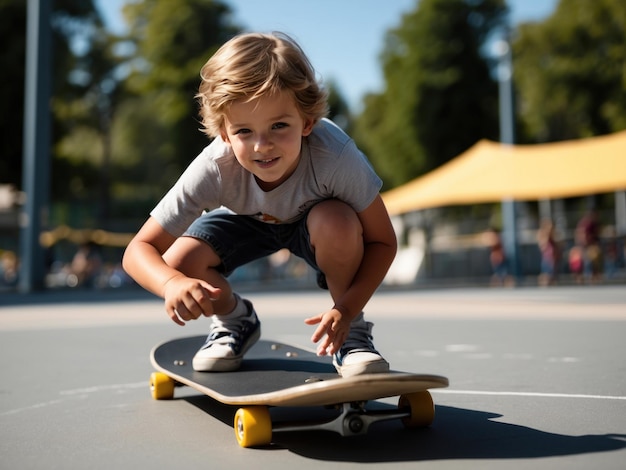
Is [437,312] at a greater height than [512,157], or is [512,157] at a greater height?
[512,157]

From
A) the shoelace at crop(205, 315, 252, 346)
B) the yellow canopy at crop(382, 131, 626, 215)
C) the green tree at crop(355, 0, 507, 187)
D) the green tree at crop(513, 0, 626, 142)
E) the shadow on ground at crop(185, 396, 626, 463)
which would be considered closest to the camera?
the shadow on ground at crop(185, 396, 626, 463)

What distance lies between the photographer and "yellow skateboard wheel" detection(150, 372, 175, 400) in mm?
3234

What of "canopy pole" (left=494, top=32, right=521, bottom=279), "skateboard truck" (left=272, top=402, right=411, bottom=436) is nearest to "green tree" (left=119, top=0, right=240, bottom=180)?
"canopy pole" (left=494, top=32, right=521, bottom=279)

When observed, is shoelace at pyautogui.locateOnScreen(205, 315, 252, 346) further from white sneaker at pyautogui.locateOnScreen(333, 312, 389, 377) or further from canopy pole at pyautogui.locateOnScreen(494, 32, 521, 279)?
canopy pole at pyautogui.locateOnScreen(494, 32, 521, 279)

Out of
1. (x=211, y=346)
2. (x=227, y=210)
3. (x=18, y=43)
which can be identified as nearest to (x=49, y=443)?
(x=211, y=346)

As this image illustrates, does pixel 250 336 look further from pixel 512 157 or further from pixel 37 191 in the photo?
pixel 512 157

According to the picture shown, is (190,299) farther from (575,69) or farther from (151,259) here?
(575,69)

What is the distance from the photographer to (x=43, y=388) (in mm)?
3670

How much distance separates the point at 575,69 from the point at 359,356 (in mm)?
33597

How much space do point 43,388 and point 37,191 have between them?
36.2 feet

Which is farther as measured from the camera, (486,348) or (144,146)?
(144,146)

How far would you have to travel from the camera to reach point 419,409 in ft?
8.11

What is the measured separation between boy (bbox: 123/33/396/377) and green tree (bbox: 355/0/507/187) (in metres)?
34.7

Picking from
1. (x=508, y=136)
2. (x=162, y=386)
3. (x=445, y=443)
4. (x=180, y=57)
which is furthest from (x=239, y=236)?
(x=180, y=57)
